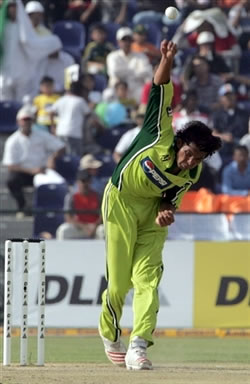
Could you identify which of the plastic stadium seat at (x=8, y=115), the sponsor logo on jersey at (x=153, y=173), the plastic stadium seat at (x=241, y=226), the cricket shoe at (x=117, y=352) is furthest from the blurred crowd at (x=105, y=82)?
the sponsor logo on jersey at (x=153, y=173)

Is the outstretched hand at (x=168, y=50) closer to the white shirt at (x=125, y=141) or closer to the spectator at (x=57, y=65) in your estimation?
the white shirt at (x=125, y=141)

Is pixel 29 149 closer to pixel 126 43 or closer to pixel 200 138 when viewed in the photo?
pixel 126 43

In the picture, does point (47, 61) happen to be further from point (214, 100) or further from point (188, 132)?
point (188, 132)

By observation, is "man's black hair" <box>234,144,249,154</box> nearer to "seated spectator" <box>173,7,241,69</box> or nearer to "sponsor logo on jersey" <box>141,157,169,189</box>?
"seated spectator" <box>173,7,241,69</box>

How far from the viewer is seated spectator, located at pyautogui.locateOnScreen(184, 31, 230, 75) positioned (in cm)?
2011

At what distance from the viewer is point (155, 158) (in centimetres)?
867

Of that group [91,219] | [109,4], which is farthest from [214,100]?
[91,219]

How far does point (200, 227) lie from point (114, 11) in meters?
7.86

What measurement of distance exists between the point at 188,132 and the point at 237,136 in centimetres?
1035

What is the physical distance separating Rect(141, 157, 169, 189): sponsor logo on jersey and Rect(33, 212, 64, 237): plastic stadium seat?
6.01 metres

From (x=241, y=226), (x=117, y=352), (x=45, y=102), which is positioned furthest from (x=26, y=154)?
(x=117, y=352)

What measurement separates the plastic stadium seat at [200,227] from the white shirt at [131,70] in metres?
5.26

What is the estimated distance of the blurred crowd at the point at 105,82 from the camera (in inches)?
685

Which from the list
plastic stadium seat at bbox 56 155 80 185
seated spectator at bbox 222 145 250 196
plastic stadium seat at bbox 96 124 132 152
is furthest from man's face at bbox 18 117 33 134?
seated spectator at bbox 222 145 250 196
